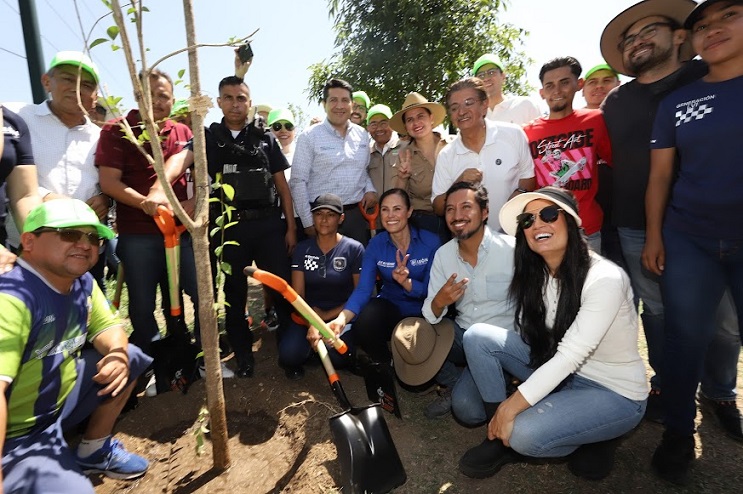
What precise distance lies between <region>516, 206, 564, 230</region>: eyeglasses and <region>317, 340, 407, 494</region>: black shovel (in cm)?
134

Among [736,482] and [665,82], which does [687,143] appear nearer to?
[665,82]

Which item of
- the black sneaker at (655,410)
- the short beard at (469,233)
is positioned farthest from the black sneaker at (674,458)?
the short beard at (469,233)

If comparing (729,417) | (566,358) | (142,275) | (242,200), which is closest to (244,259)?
(242,200)

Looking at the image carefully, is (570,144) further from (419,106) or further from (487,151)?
(419,106)

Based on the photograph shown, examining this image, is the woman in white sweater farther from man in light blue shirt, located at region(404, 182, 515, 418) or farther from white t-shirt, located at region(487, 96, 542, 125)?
white t-shirt, located at region(487, 96, 542, 125)

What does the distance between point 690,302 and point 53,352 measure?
3183mm

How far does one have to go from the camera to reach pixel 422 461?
7.98 ft

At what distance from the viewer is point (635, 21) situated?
263 centimetres

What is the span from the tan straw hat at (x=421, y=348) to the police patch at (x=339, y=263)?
2.48 ft

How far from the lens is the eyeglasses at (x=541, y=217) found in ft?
6.93

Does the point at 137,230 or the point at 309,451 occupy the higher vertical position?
the point at 137,230

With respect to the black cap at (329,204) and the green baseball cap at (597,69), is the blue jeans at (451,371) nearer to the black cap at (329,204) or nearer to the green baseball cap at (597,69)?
the black cap at (329,204)

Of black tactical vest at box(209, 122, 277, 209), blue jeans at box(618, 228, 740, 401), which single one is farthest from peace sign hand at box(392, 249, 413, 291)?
blue jeans at box(618, 228, 740, 401)

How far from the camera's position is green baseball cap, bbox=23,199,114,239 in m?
1.86
